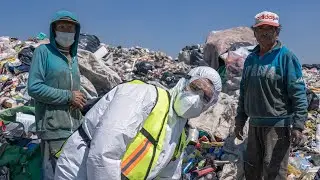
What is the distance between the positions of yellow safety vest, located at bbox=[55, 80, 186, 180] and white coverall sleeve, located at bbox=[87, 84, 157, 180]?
0.07 m

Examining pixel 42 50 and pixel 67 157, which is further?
pixel 42 50

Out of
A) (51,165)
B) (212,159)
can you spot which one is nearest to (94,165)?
(51,165)

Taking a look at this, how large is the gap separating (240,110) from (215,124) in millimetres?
1903

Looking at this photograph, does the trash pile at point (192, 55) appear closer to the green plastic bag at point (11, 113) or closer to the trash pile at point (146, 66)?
the trash pile at point (146, 66)

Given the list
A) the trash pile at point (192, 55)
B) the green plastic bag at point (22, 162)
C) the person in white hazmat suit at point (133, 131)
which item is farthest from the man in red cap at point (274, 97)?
the trash pile at point (192, 55)

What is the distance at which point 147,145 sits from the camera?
8.26ft

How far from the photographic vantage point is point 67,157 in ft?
8.58

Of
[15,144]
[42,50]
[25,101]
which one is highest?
[42,50]

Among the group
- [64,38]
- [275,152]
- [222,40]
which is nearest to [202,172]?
[275,152]

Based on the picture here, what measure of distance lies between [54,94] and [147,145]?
3.49ft

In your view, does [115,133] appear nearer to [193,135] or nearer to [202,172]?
[202,172]

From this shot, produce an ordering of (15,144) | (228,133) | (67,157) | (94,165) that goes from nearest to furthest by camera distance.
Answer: (94,165), (67,157), (15,144), (228,133)

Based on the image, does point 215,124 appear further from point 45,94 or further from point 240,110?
point 45,94

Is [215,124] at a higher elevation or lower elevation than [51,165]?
lower
